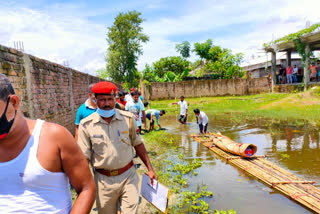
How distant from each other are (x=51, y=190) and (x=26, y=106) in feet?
11.3

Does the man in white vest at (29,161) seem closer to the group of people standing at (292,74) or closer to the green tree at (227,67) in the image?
the group of people standing at (292,74)

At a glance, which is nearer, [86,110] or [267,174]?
[86,110]

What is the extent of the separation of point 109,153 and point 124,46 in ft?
106

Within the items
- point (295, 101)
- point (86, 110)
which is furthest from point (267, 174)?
point (295, 101)

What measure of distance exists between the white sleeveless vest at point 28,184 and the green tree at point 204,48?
105 feet

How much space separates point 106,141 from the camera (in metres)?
2.72

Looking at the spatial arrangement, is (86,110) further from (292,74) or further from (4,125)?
(292,74)

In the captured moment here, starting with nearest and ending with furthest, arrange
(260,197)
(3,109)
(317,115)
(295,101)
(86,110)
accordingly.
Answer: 1. (3,109)
2. (86,110)
3. (260,197)
4. (317,115)
5. (295,101)

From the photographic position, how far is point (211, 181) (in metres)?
5.52

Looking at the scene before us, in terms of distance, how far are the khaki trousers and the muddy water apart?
217cm

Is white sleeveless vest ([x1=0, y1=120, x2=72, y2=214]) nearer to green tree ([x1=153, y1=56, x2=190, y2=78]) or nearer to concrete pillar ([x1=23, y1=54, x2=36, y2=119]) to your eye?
concrete pillar ([x1=23, y1=54, x2=36, y2=119])

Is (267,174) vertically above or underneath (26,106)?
underneath

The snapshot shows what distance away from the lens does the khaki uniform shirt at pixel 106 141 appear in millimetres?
A: 2693

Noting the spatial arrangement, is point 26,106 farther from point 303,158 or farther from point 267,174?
point 303,158
